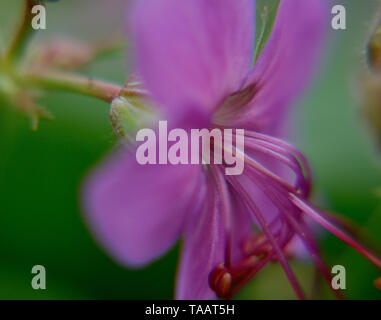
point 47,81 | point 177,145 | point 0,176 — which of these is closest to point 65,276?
point 0,176

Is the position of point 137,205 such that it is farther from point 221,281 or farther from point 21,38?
point 21,38

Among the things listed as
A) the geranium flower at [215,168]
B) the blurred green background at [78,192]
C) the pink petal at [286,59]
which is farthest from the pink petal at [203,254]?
the blurred green background at [78,192]

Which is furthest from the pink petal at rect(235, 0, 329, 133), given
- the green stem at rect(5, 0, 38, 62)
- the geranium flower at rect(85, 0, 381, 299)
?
the green stem at rect(5, 0, 38, 62)

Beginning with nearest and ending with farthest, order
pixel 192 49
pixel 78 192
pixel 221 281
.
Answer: pixel 192 49 → pixel 221 281 → pixel 78 192

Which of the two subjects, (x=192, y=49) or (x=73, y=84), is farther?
(x=73, y=84)

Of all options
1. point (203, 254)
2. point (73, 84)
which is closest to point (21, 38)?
point (73, 84)

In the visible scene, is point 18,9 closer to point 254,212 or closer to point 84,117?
point 84,117
